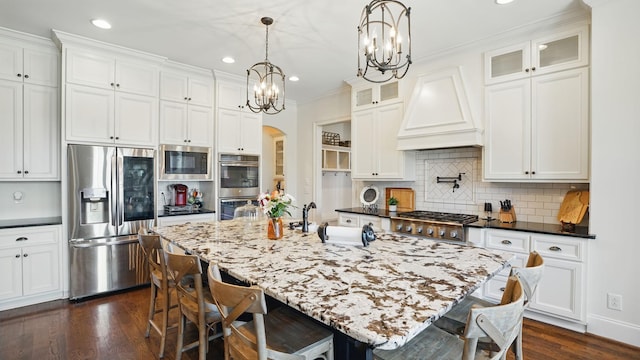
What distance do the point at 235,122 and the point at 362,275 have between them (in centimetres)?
374

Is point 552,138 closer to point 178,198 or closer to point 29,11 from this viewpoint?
point 178,198

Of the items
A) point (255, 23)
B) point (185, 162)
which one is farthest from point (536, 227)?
point (185, 162)

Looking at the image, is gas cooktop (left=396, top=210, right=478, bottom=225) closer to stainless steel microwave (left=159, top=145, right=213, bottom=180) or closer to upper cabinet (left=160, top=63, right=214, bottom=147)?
stainless steel microwave (left=159, top=145, right=213, bottom=180)

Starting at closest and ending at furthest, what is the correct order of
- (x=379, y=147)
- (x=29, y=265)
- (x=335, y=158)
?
1. (x=29, y=265)
2. (x=379, y=147)
3. (x=335, y=158)

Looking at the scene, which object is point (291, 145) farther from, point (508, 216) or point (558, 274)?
point (558, 274)

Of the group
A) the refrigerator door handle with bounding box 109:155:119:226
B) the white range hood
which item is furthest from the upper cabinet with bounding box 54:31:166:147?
the white range hood

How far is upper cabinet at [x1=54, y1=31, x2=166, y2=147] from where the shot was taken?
3.31 m

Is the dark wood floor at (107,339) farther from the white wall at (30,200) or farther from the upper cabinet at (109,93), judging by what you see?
the upper cabinet at (109,93)

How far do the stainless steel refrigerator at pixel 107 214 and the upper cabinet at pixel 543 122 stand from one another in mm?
4013

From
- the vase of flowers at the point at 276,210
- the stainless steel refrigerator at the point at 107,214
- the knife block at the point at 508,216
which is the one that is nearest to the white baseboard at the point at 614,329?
the knife block at the point at 508,216

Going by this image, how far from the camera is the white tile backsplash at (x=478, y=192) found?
10.3 feet

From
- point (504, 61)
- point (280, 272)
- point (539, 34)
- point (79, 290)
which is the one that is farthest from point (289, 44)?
point (79, 290)

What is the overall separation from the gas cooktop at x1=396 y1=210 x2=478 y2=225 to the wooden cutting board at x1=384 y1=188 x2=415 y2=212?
0.78ft

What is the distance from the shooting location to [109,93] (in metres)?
3.54
